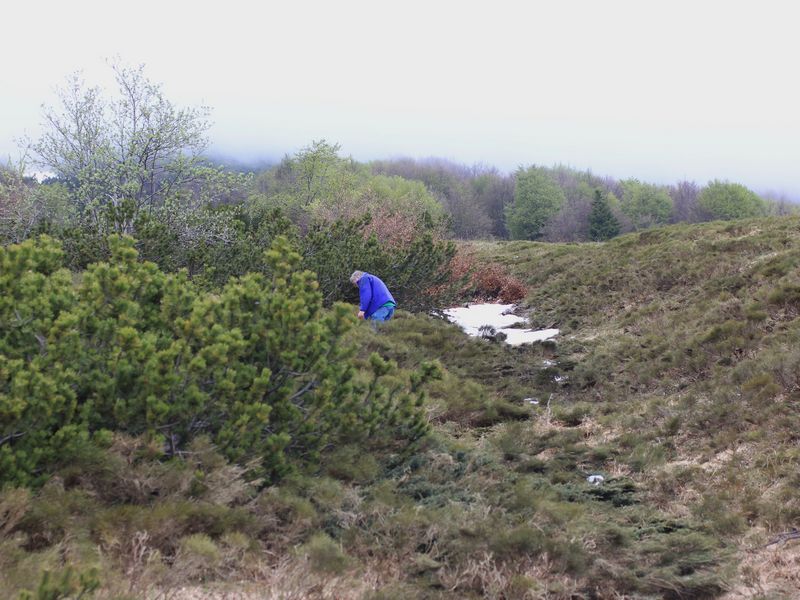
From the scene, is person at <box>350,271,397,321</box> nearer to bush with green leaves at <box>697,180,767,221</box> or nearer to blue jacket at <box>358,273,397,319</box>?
blue jacket at <box>358,273,397,319</box>

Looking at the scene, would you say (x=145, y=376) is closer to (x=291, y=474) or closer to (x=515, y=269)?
(x=291, y=474)

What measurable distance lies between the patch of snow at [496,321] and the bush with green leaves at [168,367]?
26.6 feet

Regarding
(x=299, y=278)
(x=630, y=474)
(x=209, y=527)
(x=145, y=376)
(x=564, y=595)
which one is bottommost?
(x=630, y=474)

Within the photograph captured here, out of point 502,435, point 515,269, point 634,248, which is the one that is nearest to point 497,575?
point 502,435

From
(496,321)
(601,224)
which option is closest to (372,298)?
(496,321)

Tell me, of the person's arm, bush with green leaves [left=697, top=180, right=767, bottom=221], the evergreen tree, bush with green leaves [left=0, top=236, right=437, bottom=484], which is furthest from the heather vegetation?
bush with green leaves [left=697, top=180, right=767, bottom=221]

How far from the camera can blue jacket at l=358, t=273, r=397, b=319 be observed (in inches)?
377

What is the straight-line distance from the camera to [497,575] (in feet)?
9.92

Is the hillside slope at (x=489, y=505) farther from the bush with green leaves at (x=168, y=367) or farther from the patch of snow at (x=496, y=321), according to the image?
the patch of snow at (x=496, y=321)

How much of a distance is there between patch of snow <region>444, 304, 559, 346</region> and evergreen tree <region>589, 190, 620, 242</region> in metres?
37.1

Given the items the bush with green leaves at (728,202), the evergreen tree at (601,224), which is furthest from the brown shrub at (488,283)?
the bush with green leaves at (728,202)

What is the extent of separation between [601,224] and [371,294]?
4630cm

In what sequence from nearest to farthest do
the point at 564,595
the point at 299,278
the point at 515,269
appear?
the point at 564,595 → the point at 299,278 → the point at 515,269

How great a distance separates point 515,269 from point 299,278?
720 inches
